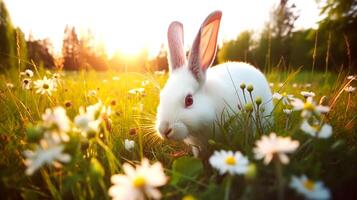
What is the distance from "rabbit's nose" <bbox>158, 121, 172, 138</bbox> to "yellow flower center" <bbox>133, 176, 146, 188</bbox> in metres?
1.23

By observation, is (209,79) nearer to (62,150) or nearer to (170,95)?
(170,95)

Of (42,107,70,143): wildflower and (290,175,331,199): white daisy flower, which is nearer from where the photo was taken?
(290,175,331,199): white daisy flower

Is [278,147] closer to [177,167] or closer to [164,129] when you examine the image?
[177,167]

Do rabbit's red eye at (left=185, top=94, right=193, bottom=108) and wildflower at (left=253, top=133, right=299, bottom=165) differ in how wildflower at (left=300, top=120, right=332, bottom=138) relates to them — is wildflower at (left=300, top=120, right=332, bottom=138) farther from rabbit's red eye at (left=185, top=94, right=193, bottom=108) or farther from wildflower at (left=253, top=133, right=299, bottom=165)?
rabbit's red eye at (left=185, top=94, right=193, bottom=108)

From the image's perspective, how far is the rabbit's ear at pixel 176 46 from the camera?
303cm

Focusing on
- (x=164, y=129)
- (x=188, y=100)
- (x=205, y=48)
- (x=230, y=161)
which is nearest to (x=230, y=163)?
(x=230, y=161)

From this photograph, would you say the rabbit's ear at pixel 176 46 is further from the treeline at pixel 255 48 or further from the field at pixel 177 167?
the field at pixel 177 167

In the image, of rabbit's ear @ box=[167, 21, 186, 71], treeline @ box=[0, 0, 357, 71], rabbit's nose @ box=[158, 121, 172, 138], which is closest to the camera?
rabbit's nose @ box=[158, 121, 172, 138]

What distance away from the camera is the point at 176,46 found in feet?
10.0

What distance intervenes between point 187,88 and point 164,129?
394mm

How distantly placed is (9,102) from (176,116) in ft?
5.58

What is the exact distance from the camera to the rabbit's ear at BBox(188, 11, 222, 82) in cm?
273

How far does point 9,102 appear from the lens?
3199 millimetres

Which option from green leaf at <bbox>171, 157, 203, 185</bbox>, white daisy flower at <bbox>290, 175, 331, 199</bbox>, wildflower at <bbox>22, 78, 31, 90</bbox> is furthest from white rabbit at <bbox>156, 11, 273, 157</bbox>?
wildflower at <bbox>22, 78, 31, 90</bbox>
